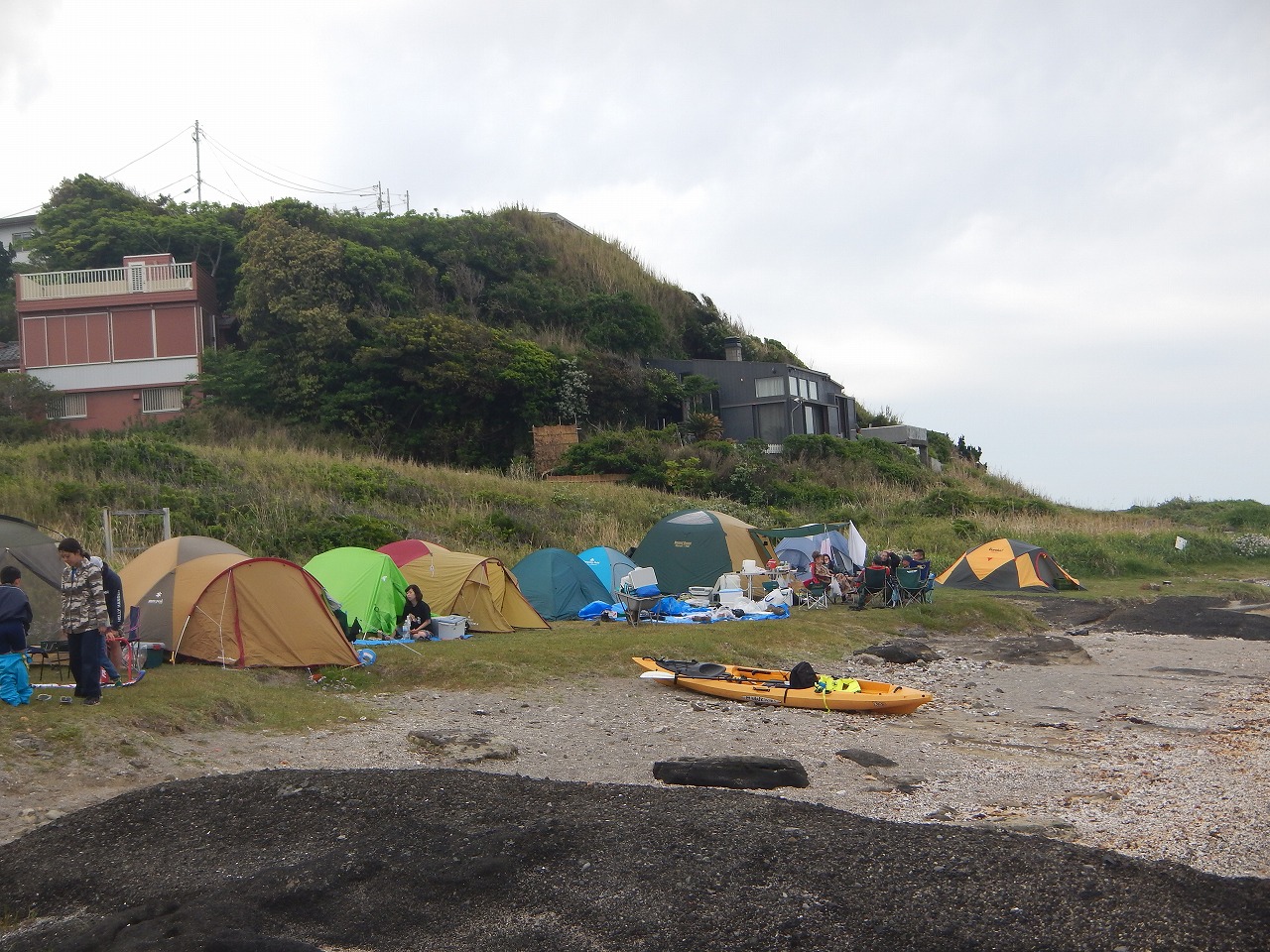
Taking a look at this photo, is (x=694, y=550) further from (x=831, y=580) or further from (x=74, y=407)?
(x=74, y=407)

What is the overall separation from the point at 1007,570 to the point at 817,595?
7486 mm

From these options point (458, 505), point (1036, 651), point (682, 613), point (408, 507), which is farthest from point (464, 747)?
point (458, 505)

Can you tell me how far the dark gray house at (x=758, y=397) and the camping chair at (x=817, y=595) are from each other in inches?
875

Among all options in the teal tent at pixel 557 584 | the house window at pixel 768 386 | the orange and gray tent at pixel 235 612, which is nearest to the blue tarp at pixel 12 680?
the orange and gray tent at pixel 235 612

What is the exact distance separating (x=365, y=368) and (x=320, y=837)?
33.8 metres

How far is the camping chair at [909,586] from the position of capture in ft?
69.3

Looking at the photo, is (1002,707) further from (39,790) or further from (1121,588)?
(1121,588)

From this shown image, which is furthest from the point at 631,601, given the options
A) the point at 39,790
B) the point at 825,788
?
the point at 39,790

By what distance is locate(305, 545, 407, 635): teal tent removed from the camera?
632 inches

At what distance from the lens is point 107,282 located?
40.3 meters

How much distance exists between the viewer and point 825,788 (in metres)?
8.95

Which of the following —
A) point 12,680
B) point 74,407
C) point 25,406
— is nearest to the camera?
point 12,680

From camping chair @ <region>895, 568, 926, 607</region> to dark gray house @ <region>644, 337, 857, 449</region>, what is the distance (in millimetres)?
22415

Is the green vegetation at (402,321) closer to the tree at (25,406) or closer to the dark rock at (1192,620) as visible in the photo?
the tree at (25,406)
